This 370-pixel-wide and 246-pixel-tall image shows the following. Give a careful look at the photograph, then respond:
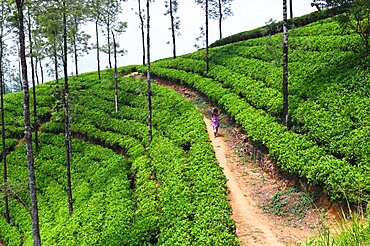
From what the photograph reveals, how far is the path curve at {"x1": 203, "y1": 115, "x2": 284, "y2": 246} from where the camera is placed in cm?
1277

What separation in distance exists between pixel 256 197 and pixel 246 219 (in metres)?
2.10

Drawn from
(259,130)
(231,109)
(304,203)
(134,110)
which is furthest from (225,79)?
(304,203)

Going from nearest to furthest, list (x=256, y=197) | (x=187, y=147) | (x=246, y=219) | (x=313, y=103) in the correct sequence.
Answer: (x=246, y=219) → (x=256, y=197) → (x=313, y=103) → (x=187, y=147)

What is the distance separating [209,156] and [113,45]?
23212 millimetres

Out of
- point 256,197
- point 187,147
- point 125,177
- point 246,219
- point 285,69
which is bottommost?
point 246,219

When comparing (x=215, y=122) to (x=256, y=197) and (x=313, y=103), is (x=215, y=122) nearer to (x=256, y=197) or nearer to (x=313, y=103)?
(x=313, y=103)

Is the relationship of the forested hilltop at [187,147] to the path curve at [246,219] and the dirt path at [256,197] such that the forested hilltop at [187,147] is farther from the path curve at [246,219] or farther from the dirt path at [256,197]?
the dirt path at [256,197]

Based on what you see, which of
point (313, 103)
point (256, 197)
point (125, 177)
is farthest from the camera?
point (125, 177)

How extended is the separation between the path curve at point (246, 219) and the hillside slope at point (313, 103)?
251 centimetres

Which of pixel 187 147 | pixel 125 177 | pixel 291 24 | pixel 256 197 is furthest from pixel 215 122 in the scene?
pixel 291 24

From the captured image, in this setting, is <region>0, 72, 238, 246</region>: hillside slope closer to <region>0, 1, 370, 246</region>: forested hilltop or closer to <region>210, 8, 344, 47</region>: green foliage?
<region>0, 1, 370, 246</region>: forested hilltop

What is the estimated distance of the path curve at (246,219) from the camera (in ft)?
41.9

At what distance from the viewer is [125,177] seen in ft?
76.7

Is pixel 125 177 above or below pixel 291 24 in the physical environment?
below
